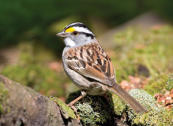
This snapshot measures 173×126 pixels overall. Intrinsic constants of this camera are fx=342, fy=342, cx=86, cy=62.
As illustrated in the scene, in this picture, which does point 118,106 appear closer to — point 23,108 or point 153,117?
point 153,117

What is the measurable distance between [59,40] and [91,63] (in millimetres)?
4961

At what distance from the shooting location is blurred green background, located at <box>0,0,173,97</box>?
6.91 meters

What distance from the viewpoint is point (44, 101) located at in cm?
363

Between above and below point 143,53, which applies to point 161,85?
below

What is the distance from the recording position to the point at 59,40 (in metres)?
9.38

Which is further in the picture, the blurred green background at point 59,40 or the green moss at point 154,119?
the blurred green background at point 59,40

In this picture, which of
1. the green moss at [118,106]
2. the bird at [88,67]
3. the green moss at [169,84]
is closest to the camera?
the bird at [88,67]

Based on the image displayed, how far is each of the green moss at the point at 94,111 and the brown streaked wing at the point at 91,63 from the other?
357mm

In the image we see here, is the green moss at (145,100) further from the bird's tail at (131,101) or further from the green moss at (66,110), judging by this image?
the green moss at (66,110)

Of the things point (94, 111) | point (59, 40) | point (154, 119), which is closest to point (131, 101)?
point (154, 119)

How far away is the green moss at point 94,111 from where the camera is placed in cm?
427

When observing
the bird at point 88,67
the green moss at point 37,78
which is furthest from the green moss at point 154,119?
the green moss at point 37,78

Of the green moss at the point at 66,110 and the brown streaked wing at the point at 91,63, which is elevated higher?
the brown streaked wing at the point at 91,63

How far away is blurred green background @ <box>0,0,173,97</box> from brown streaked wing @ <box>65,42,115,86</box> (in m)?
1.09
